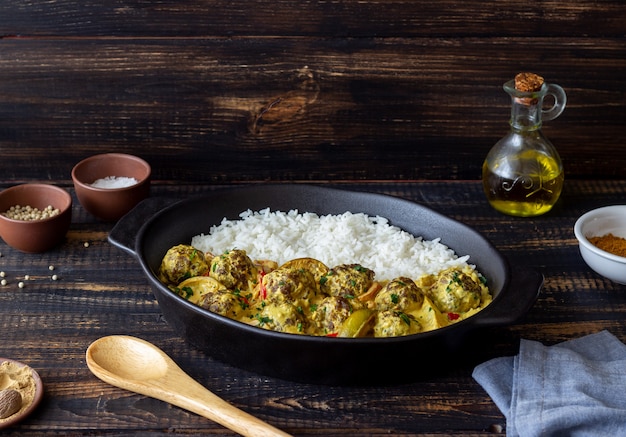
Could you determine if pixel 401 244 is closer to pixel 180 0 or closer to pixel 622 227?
pixel 622 227

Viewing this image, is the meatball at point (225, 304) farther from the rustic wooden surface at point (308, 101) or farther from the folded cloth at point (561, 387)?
the folded cloth at point (561, 387)

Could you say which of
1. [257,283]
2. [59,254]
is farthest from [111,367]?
[59,254]

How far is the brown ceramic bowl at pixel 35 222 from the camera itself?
2.32 meters

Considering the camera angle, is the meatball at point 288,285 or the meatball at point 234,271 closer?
the meatball at point 288,285

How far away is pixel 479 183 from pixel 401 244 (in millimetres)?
770

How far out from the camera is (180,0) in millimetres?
2582

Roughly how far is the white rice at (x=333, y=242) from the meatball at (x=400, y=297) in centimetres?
19

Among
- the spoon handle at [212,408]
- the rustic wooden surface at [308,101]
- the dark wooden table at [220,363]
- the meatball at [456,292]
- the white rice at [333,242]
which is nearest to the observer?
the spoon handle at [212,408]

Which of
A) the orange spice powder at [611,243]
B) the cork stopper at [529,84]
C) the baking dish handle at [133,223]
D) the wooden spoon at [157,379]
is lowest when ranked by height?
the orange spice powder at [611,243]

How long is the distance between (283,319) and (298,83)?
3.74 feet

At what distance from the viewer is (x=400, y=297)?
6.22 ft

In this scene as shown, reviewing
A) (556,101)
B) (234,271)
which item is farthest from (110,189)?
(556,101)

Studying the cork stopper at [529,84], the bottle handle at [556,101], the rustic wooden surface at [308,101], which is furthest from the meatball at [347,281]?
the bottle handle at [556,101]

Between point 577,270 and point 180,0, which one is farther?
point 180,0
